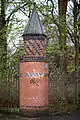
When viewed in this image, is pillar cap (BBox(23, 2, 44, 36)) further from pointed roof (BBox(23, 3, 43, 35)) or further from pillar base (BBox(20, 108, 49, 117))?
pillar base (BBox(20, 108, 49, 117))

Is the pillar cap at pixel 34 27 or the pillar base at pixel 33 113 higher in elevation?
the pillar cap at pixel 34 27

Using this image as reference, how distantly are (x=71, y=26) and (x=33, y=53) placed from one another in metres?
5.96

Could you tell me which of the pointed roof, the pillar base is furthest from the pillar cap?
the pillar base

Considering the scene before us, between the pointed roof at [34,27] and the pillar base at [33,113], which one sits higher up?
the pointed roof at [34,27]

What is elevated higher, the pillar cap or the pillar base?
the pillar cap

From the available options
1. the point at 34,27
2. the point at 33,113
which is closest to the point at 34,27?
the point at 34,27

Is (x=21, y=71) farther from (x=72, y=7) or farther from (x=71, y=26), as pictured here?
(x=72, y=7)

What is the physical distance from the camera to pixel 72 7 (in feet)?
48.7

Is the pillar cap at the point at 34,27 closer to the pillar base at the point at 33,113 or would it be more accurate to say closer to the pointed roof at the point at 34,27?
the pointed roof at the point at 34,27

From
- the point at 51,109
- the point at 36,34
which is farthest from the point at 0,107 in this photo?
the point at 36,34

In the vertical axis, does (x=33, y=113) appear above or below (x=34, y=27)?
below

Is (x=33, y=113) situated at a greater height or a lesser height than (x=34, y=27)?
lesser

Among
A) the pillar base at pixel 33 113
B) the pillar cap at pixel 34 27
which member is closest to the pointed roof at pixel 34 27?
the pillar cap at pixel 34 27

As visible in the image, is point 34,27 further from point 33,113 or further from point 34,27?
point 33,113
